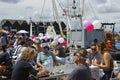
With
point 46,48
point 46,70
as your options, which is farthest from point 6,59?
point 46,70

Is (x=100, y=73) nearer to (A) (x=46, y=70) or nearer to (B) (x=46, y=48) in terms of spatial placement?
(A) (x=46, y=70)

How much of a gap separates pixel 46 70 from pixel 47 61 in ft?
5.61

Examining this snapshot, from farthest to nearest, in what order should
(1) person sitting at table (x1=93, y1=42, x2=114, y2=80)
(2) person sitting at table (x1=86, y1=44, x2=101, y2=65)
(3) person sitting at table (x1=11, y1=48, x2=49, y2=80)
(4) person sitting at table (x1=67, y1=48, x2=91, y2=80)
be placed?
(2) person sitting at table (x1=86, y1=44, x2=101, y2=65) < (1) person sitting at table (x1=93, y1=42, x2=114, y2=80) < (3) person sitting at table (x1=11, y1=48, x2=49, y2=80) < (4) person sitting at table (x1=67, y1=48, x2=91, y2=80)

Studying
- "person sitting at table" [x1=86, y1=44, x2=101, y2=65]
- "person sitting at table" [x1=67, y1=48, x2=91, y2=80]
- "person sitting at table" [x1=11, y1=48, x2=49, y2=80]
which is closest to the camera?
"person sitting at table" [x1=67, y1=48, x2=91, y2=80]

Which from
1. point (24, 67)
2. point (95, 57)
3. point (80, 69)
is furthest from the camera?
point (95, 57)

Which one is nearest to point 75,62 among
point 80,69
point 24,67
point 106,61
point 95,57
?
point 80,69

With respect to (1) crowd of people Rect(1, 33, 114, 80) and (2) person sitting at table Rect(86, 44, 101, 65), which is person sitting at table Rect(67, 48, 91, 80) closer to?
(1) crowd of people Rect(1, 33, 114, 80)

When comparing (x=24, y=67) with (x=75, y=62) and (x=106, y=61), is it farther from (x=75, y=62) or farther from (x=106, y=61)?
(x=106, y=61)

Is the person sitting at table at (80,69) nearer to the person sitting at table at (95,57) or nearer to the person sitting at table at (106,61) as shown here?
the person sitting at table at (106,61)

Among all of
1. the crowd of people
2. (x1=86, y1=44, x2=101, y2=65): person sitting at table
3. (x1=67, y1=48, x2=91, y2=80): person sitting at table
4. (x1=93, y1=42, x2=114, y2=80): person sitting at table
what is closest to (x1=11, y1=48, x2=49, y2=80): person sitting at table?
the crowd of people

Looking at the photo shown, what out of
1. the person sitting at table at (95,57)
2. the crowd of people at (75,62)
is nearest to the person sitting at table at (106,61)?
the crowd of people at (75,62)

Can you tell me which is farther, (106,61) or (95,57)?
(95,57)

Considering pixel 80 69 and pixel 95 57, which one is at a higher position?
pixel 80 69

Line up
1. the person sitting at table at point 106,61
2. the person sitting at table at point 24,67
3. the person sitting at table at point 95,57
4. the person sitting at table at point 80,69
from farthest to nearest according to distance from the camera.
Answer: the person sitting at table at point 95,57, the person sitting at table at point 106,61, the person sitting at table at point 24,67, the person sitting at table at point 80,69
